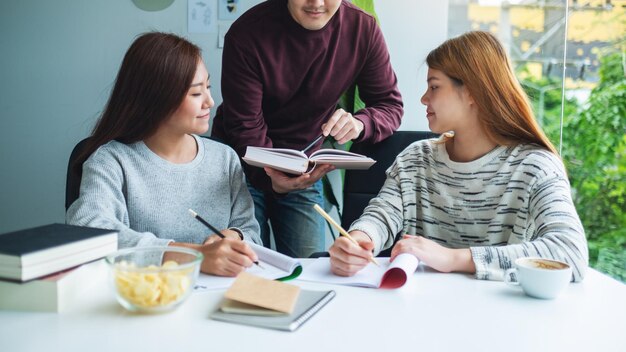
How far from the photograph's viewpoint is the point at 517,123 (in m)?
1.58

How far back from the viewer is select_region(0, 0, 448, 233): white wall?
2.64 meters

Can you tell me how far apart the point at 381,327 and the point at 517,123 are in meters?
0.85

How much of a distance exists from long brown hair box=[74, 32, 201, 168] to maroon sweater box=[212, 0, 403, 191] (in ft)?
1.25

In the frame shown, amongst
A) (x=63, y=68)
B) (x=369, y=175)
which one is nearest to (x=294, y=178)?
(x=369, y=175)

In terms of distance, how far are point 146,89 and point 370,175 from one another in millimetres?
769

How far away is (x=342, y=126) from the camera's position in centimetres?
185

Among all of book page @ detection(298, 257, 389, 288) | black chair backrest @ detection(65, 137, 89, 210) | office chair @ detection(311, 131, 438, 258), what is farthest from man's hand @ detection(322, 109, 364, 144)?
black chair backrest @ detection(65, 137, 89, 210)

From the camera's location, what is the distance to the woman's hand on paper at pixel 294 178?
1751 millimetres

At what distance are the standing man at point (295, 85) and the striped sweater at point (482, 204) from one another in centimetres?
30

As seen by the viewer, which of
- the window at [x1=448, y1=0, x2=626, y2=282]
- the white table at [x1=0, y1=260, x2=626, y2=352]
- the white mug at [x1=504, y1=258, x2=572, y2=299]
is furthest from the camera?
the window at [x1=448, y1=0, x2=626, y2=282]

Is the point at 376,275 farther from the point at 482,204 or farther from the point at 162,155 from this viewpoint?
the point at 162,155

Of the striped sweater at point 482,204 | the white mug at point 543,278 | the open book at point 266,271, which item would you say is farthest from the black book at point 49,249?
the white mug at point 543,278

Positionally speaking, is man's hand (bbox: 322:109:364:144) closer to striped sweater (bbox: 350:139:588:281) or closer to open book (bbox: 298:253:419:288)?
striped sweater (bbox: 350:139:588:281)

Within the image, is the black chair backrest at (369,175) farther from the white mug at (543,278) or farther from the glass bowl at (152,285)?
the glass bowl at (152,285)
